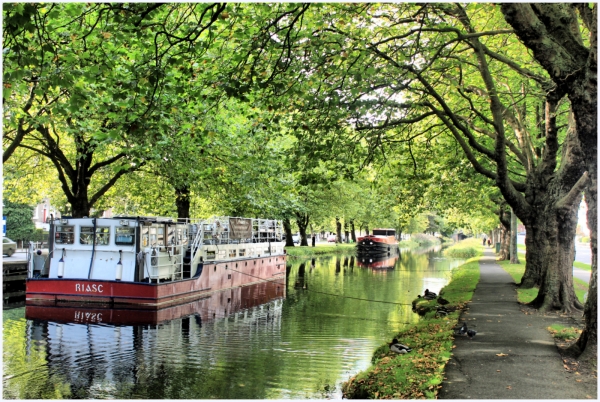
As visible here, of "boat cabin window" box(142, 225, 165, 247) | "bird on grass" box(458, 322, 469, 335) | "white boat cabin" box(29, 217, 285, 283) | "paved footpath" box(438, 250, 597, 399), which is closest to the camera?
"paved footpath" box(438, 250, 597, 399)

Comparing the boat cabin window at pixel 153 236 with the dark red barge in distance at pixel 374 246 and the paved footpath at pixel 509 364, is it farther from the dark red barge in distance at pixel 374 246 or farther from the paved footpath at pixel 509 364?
the dark red barge in distance at pixel 374 246

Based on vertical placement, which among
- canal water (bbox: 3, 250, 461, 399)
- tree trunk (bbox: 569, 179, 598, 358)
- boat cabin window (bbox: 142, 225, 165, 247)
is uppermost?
boat cabin window (bbox: 142, 225, 165, 247)

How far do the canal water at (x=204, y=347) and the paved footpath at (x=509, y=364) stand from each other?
9.15 ft

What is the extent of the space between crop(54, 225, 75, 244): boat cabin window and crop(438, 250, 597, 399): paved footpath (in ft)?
55.9

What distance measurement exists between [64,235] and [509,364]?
65.3ft

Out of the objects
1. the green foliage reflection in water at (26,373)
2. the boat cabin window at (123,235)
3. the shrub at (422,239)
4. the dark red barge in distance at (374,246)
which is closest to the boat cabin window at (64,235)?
the boat cabin window at (123,235)

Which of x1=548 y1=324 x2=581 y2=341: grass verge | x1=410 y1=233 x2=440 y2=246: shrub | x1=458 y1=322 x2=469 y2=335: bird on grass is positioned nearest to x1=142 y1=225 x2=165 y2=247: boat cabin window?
x1=458 y1=322 x2=469 y2=335: bird on grass

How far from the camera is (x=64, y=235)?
2317 cm

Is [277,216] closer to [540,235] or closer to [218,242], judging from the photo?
[218,242]

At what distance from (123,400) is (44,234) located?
1876 inches

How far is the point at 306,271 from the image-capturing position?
40375 millimetres

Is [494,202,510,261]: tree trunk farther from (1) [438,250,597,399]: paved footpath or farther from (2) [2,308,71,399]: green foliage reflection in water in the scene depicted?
(2) [2,308,71,399]: green foliage reflection in water

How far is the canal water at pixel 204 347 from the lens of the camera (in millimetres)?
11000

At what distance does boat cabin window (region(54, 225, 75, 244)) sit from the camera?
75.5 ft
